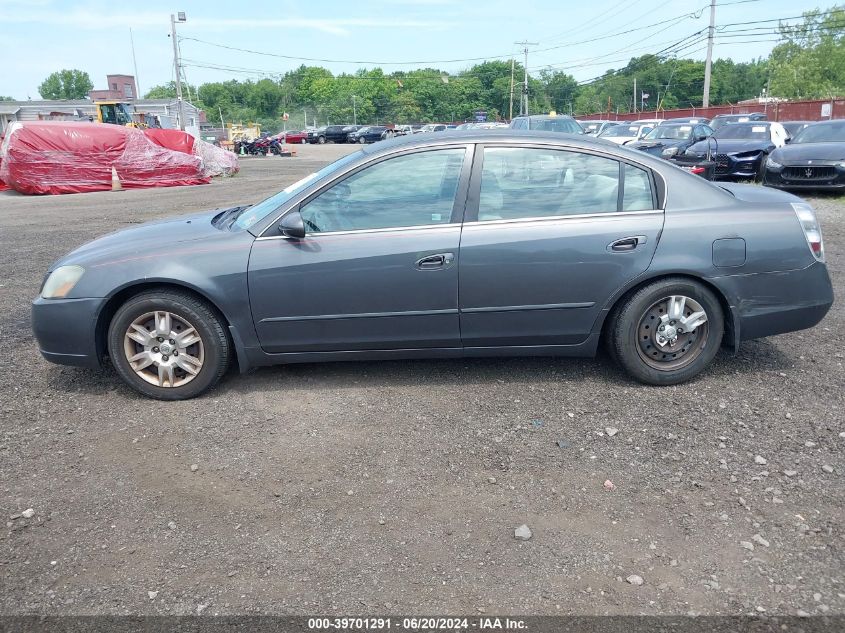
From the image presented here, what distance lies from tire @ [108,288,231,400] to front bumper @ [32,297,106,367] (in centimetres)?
13

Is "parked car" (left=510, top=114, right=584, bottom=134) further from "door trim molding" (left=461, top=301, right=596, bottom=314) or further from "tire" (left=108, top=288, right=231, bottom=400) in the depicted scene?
"tire" (left=108, top=288, right=231, bottom=400)

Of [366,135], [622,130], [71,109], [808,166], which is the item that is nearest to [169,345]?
[808,166]

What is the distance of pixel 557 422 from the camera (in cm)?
395

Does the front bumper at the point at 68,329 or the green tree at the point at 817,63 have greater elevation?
the green tree at the point at 817,63

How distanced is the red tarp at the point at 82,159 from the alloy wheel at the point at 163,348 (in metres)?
17.4

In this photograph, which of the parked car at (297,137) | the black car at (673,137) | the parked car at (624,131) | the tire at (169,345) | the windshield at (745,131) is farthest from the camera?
the parked car at (297,137)

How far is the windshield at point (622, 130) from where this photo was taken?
2426cm

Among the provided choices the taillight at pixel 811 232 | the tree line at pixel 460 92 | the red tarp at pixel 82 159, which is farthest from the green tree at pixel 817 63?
the taillight at pixel 811 232

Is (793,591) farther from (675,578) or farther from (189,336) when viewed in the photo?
(189,336)

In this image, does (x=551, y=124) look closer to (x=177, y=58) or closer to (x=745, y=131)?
(x=745, y=131)

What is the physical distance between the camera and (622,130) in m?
24.9

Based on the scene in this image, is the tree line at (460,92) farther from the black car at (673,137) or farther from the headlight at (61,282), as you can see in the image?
the headlight at (61,282)

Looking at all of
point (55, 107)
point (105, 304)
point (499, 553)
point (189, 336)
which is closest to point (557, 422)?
point (499, 553)

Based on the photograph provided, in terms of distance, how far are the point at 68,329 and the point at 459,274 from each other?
2.44 metres
